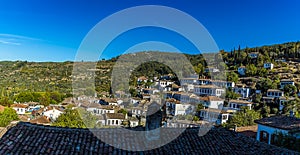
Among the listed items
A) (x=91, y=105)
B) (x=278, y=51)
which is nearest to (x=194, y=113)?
(x=91, y=105)

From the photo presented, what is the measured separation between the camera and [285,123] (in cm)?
1434

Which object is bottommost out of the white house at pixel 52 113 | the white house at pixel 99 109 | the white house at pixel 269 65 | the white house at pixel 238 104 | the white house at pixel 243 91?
the white house at pixel 52 113

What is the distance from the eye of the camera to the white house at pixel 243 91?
58.4 meters

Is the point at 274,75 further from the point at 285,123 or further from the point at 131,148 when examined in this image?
the point at 131,148

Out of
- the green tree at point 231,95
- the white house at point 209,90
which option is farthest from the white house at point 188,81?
the green tree at point 231,95

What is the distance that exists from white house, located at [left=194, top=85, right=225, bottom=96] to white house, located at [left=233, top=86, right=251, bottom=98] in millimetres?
4681

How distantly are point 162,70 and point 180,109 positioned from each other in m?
29.6

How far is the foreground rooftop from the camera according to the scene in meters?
5.64

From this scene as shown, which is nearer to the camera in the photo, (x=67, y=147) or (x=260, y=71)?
(x=67, y=147)

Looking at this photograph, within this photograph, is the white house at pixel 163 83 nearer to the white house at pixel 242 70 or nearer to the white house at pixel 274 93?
the white house at pixel 242 70

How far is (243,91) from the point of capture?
194 feet

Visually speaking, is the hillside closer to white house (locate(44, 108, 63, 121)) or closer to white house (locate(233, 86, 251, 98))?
white house (locate(233, 86, 251, 98))

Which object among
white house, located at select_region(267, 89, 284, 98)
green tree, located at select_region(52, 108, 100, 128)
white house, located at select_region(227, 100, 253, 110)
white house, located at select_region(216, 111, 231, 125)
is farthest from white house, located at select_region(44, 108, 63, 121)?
white house, located at select_region(267, 89, 284, 98)

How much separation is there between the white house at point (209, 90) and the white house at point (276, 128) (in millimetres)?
41079
